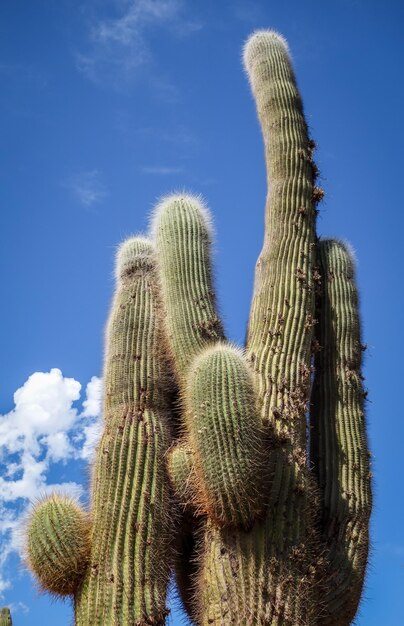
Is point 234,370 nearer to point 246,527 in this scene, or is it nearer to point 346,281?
point 246,527

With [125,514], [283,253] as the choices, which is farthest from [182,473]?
[283,253]

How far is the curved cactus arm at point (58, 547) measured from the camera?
5.43 m

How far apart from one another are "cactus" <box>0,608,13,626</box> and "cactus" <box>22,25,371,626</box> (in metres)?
2.37

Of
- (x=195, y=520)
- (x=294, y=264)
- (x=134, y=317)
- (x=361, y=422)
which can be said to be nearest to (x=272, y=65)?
(x=294, y=264)

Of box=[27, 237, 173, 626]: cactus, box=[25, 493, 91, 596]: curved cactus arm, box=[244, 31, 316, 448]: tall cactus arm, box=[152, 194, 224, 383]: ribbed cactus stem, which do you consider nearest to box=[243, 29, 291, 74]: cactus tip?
box=[244, 31, 316, 448]: tall cactus arm

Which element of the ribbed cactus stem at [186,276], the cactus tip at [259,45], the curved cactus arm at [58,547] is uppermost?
the cactus tip at [259,45]

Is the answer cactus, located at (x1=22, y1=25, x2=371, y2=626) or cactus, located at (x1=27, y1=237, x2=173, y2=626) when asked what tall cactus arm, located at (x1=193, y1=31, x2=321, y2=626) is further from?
cactus, located at (x1=27, y1=237, x2=173, y2=626)

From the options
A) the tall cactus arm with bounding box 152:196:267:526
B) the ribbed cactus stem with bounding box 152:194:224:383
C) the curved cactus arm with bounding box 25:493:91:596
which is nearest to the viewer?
the tall cactus arm with bounding box 152:196:267:526

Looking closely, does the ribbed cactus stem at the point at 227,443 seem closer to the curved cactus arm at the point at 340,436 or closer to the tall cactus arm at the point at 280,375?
the tall cactus arm at the point at 280,375

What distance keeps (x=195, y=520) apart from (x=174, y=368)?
1.18m

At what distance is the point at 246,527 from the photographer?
17.3ft

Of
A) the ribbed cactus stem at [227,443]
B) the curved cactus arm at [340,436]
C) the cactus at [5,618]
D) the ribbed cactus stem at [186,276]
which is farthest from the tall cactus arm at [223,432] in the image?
the cactus at [5,618]

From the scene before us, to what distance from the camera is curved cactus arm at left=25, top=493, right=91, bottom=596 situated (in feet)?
17.8

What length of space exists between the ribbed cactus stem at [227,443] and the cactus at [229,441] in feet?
0.03
